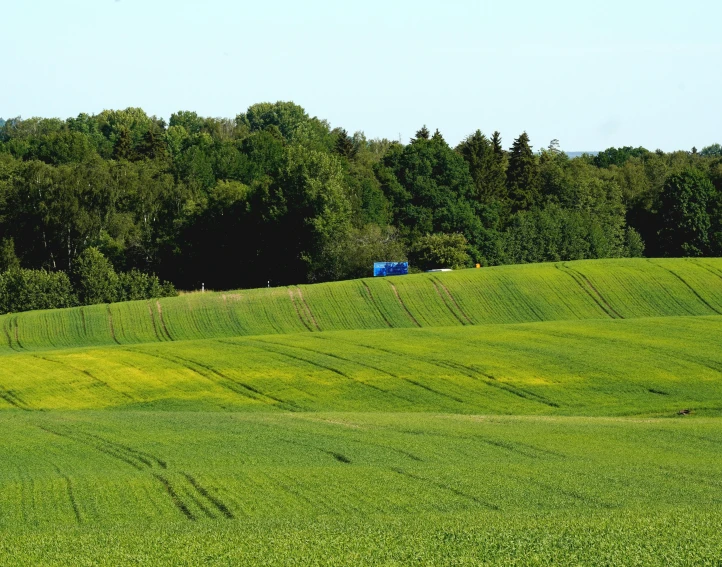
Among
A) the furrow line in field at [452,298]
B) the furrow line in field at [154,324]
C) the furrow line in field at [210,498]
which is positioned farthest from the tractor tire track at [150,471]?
the furrow line in field at [452,298]

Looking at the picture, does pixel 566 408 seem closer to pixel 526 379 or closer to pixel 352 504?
pixel 526 379

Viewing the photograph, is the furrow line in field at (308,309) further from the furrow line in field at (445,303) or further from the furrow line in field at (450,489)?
the furrow line in field at (450,489)

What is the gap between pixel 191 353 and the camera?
57188 millimetres

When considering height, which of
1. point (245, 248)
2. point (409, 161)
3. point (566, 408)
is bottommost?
point (566, 408)

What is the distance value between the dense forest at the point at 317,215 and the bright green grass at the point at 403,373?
43.4 metres

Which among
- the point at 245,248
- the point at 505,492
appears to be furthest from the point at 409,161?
the point at 505,492

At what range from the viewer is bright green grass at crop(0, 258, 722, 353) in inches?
2815

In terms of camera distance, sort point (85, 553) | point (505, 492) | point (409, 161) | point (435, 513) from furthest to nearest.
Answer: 1. point (409, 161)
2. point (505, 492)
3. point (435, 513)
4. point (85, 553)

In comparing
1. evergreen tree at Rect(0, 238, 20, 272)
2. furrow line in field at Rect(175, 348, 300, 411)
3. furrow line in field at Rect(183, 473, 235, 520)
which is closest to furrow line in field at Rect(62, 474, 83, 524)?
furrow line in field at Rect(183, 473, 235, 520)

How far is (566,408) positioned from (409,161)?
3390 inches

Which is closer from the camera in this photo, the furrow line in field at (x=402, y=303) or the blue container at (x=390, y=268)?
the furrow line in field at (x=402, y=303)

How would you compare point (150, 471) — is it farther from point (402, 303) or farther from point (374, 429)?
point (402, 303)

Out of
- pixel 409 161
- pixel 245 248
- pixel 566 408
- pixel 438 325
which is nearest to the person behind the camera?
pixel 566 408

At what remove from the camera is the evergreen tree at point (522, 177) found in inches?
5468
